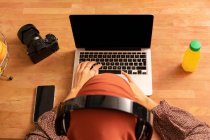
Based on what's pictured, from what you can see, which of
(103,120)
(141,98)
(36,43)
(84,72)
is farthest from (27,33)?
(103,120)

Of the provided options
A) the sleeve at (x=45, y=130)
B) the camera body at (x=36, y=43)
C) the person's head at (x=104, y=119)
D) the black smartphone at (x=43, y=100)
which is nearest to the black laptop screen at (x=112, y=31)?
the camera body at (x=36, y=43)

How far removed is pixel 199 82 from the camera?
1.12 m

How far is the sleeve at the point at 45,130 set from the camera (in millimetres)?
983

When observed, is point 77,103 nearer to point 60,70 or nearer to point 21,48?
point 60,70

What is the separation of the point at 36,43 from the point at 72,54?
0.15 m

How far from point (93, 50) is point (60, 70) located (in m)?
0.16

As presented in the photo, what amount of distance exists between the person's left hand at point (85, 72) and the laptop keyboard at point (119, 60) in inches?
0.9

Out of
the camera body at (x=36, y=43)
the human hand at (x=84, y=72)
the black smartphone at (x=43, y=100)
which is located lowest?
the black smartphone at (x=43, y=100)

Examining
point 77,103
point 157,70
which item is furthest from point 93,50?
point 77,103

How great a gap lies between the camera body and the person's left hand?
0.15 m

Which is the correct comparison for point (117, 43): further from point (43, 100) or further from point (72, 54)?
point (43, 100)

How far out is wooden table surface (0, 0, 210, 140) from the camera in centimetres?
109

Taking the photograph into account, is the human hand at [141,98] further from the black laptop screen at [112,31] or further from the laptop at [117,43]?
the black laptop screen at [112,31]

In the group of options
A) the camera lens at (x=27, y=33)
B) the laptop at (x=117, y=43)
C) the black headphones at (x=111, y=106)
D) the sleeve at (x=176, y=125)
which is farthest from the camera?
the camera lens at (x=27, y=33)
